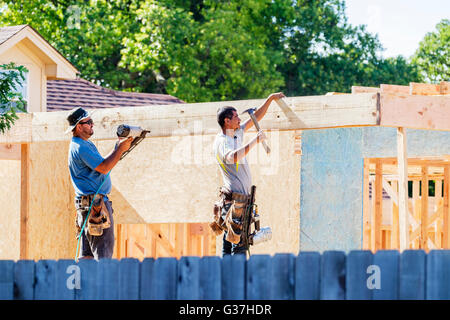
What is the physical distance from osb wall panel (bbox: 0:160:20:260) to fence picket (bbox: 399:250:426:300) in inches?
350

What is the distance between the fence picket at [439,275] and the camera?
15.8ft

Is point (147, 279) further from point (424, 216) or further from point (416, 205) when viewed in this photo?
point (416, 205)

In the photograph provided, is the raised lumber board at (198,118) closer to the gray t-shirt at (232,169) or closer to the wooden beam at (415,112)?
the wooden beam at (415,112)

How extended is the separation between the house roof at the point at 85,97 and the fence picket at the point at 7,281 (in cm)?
1359

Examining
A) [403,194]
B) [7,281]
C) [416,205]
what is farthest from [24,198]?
[416,205]

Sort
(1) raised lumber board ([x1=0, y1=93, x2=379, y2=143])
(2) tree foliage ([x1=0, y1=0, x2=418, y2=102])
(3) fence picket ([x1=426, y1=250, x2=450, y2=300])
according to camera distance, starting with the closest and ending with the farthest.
Result: 1. (3) fence picket ([x1=426, y1=250, x2=450, y2=300])
2. (1) raised lumber board ([x1=0, y1=93, x2=379, y2=143])
3. (2) tree foliage ([x1=0, y1=0, x2=418, y2=102])

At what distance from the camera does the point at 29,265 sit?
5.18 m

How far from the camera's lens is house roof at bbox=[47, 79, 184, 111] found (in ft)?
63.0

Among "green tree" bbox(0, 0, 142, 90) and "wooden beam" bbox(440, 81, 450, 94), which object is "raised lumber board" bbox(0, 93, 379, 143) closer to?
"wooden beam" bbox(440, 81, 450, 94)

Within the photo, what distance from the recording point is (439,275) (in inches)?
189

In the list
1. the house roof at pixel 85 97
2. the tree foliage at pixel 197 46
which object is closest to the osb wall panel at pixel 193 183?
the house roof at pixel 85 97

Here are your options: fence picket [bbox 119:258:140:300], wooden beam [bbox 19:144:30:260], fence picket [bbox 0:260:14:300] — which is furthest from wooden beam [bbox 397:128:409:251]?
wooden beam [bbox 19:144:30:260]

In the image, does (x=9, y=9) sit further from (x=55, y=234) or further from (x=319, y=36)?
(x=55, y=234)

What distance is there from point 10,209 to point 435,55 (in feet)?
110
